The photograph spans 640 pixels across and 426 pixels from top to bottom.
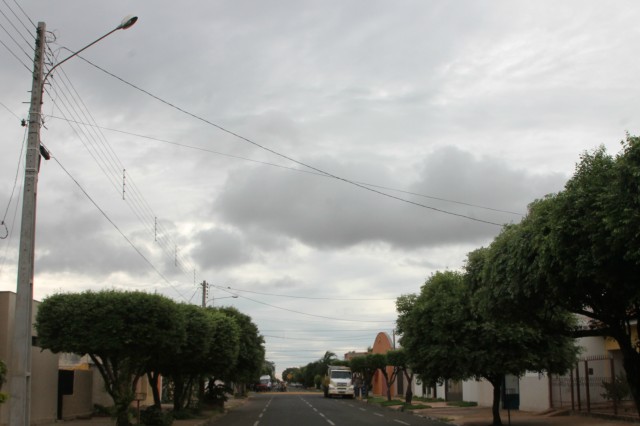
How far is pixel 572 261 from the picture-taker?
13336 millimetres

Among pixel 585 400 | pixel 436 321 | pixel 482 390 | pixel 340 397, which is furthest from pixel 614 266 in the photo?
pixel 340 397

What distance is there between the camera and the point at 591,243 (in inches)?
508

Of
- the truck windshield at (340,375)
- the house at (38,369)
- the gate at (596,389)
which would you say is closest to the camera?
the house at (38,369)

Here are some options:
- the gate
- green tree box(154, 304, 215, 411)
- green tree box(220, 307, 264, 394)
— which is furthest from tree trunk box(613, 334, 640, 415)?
green tree box(220, 307, 264, 394)

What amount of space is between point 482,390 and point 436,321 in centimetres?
1791

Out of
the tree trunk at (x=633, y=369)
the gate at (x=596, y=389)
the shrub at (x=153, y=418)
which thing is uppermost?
the tree trunk at (x=633, y=369)

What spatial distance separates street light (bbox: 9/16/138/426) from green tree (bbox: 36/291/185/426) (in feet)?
19.1

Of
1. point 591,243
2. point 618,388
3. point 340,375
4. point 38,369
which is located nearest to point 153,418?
point 38,369

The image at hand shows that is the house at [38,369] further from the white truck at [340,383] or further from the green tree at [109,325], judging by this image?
the white truck at [340,383]

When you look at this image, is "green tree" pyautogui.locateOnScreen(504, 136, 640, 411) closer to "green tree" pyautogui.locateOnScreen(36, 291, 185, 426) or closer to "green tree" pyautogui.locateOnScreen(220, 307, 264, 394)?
"green tree" pyautogui.locateOnScreen(36, 291, 185, 426)

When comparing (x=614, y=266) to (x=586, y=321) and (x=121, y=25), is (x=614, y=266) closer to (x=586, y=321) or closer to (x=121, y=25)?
(x=121, y=25)

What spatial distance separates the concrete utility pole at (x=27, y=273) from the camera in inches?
513

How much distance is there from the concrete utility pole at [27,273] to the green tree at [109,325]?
5.96 metres

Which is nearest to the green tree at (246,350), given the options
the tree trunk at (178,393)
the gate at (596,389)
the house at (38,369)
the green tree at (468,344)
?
the tree trunk at (178,393)
